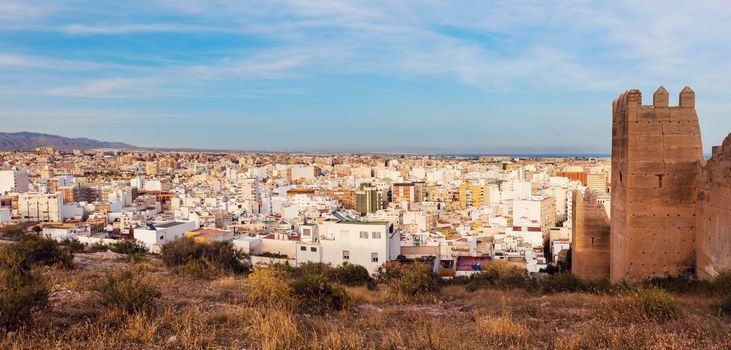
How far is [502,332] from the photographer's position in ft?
14.5

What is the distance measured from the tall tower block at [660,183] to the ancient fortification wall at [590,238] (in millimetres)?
2036

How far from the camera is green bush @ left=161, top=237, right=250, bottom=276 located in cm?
972

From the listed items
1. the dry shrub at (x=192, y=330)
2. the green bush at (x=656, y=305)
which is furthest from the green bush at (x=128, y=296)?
the green bush at (x=656, y=305)

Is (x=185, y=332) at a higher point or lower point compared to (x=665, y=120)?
lower

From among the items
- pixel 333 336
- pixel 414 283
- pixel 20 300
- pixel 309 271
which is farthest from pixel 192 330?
pixel 309 271

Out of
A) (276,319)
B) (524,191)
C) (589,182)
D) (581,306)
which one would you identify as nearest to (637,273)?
(581,306)

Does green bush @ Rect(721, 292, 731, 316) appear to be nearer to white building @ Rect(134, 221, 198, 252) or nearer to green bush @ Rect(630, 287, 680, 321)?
green bush @ Rect(630, 287, 680, 321)

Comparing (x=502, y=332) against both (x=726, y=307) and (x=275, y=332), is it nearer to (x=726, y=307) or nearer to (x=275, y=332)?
(x=275, y=332)

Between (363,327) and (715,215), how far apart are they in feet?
28.6

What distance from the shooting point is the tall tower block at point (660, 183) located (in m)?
11.2

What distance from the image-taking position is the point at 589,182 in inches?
2938

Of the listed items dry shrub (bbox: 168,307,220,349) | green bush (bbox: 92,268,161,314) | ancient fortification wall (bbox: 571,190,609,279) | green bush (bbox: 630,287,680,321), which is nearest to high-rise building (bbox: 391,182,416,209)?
ancient fortification wall (bbox: 571,190,609,279)

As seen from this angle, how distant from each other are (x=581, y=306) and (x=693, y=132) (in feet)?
23.0

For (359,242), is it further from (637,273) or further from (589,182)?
(589,182)
